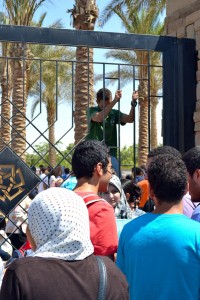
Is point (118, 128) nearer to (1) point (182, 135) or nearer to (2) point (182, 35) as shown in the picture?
(1) point (182, 135)

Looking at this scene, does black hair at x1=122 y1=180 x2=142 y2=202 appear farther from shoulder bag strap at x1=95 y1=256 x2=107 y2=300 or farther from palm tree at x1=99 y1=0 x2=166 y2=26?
palm tree at x1=99 y1=0 x2=166 y2=26

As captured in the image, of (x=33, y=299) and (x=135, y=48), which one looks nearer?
(x=33, y=299)

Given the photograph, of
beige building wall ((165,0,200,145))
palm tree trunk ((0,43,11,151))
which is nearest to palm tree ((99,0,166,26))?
palm tree trunk ((0,43,11,151))

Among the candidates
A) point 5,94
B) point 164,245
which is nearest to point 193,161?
point 164,245

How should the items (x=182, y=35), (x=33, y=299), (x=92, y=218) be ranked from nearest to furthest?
(x=33, y=299)
(x=92, y=218)
(x=182, y=35)

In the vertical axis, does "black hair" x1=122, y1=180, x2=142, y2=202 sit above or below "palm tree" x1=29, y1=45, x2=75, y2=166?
below

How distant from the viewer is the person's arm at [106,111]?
546 cm

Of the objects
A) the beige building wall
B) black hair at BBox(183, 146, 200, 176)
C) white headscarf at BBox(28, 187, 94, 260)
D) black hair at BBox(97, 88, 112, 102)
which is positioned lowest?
white headscarf at BBox(28, 187, 94, 260)

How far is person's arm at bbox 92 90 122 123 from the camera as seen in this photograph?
5.46 m

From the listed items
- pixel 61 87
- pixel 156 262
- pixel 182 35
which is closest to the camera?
pixel 156 262

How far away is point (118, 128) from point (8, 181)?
44.9 inches

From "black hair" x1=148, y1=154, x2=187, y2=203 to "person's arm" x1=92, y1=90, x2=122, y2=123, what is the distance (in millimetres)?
2665

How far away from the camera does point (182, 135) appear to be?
579 centimetres

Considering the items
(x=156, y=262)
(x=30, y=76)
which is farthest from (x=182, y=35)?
(x=30, y=76)
